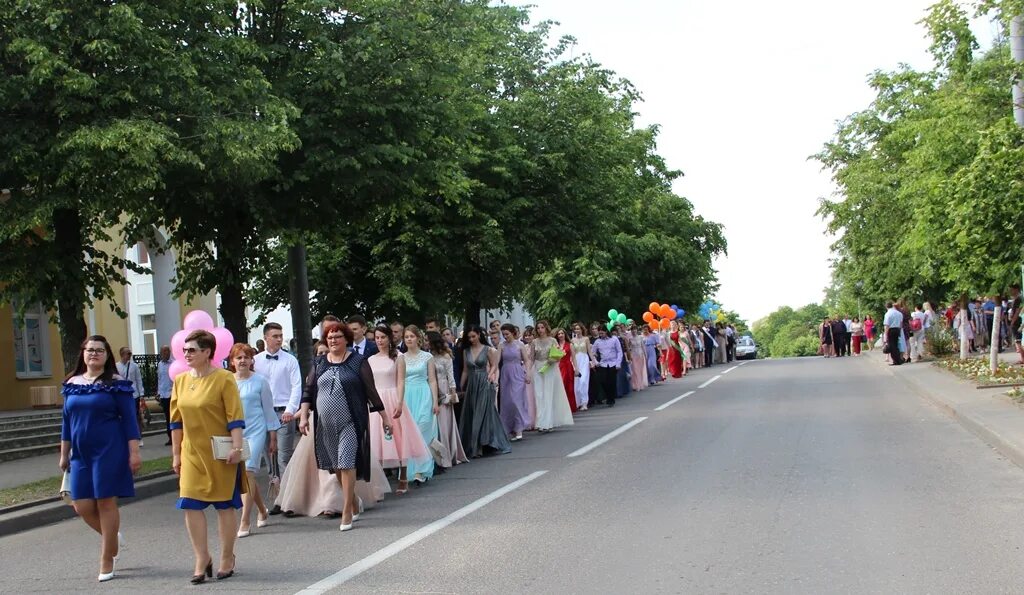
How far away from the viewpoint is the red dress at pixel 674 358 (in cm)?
3791

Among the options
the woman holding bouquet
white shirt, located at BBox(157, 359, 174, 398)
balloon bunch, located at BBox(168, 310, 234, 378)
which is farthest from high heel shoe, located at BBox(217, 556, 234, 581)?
white shirt, located at BBox(157, 359, 174, 398)

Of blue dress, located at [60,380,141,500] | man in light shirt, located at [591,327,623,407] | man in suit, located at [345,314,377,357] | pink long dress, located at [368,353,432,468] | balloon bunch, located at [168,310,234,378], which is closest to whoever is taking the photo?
blue dress, located at [60,380,141,500]

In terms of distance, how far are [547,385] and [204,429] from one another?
468 inches

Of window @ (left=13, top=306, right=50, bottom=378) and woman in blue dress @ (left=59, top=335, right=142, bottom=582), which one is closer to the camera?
woman in blue dress @ (left=59, top=335, right=142, bottom=582)

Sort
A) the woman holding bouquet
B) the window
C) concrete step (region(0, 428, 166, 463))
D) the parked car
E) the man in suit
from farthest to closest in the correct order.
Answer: the parked car → the window → the woman holding bouquet → concrete step (region(0, 428, 166, 463)) → the man in suit

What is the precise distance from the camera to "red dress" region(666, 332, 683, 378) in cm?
3791

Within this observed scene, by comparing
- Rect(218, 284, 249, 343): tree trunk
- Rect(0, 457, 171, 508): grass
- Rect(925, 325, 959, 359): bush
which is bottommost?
Rect(0, 457, 171, 508): grass

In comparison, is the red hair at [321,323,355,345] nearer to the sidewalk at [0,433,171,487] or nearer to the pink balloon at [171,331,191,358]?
the pink balloon at [171,331,191,358]

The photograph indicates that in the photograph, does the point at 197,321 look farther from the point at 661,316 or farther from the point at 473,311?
the point at 661,316

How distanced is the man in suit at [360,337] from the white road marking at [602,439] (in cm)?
303

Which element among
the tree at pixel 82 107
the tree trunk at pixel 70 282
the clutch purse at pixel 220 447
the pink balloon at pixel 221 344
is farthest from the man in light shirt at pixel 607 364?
the clutch purse at pixel 220 447

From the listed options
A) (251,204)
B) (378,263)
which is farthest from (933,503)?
(378,263)

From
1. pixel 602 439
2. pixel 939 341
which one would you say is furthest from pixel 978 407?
pixel 939 341

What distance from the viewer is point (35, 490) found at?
13602mm
